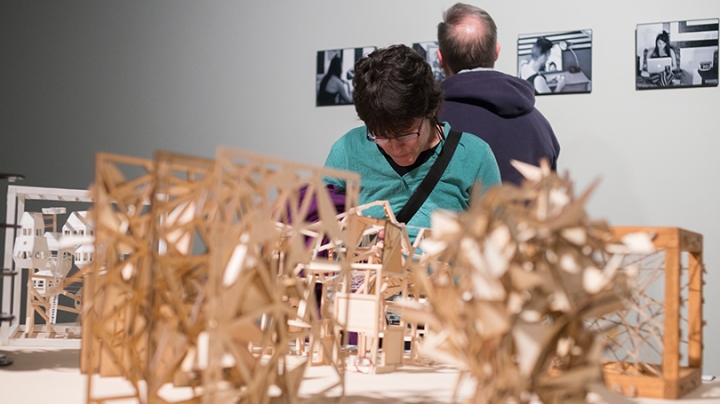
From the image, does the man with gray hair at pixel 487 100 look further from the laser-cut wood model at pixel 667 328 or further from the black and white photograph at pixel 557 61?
the laser-cut wood model at pixel 667 328

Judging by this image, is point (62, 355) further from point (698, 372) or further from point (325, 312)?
point (698, 372)

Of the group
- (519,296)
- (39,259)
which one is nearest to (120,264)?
(519,296)

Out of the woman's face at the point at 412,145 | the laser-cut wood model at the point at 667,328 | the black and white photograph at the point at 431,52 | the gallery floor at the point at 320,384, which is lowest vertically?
the gallery floor at the point at 320,384


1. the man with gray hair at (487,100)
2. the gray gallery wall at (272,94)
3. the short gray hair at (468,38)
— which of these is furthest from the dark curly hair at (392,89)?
the gray gallery wall at (272,94)

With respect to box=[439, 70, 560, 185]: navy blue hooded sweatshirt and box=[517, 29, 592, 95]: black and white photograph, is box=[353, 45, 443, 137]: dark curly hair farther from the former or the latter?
box=[517, 29, 592, 95]: black and white photograph

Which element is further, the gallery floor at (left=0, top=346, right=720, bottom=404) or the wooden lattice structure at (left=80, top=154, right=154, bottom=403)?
the gallery floor at (left=0, top=346, right=720, bottom=404)

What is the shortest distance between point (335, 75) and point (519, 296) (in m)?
2.19

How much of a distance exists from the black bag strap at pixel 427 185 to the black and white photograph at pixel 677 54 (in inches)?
39.4

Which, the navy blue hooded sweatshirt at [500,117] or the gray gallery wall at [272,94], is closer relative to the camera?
the navy blue hooded sweatshirt at [500,117]

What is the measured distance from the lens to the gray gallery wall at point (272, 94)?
2.30 metres

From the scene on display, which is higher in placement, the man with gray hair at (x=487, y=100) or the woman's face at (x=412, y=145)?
the man with gray hair at (x=487, y=100)

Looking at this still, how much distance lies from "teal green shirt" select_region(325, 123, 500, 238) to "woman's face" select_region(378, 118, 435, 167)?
0.03m

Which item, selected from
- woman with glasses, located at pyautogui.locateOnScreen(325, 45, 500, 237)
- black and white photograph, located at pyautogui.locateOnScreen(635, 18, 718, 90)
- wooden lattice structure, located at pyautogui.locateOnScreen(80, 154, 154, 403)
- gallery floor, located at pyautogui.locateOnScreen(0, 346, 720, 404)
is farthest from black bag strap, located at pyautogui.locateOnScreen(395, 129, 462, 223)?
black and white photograph, located at pyautogui.locateOnScreen(635, 18, 718, 90)

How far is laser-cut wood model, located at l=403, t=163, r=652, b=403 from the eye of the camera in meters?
0.64
